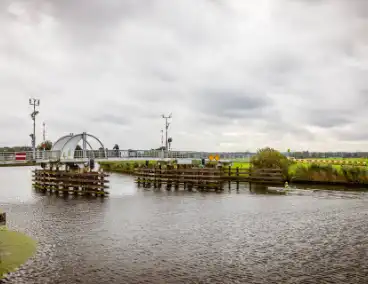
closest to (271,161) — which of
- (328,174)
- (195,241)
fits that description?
(328,174)

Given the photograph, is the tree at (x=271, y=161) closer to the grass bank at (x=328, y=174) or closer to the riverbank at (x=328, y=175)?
the riverbank at (x=328, y=175)

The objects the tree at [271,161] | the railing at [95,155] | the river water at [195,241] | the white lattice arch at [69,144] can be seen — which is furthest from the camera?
the tree at [271,161]

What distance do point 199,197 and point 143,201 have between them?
21.1ft

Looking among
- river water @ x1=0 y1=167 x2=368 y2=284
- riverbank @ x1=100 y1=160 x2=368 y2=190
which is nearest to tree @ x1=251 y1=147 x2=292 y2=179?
riverbank @ x1=100 y1=160 x2=368 y2=190

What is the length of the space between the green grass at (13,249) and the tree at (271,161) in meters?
43.7

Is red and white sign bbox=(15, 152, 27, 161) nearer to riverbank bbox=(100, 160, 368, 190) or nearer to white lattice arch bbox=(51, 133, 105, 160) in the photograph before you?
white lattice arch bbox=(51, 133, 105, 160)

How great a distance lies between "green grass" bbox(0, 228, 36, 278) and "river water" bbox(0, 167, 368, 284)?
1.48ft

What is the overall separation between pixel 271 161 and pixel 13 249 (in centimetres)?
4658

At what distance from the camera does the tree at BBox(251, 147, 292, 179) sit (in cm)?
5925

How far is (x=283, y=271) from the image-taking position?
14844 millimetres

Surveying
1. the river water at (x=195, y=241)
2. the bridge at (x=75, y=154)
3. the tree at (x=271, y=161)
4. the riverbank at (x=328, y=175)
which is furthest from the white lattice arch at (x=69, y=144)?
the riverbank at (x=328, y=175)

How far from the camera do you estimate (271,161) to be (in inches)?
2334

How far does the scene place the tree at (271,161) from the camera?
59.2 m

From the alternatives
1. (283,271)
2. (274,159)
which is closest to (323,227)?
(283,271)
